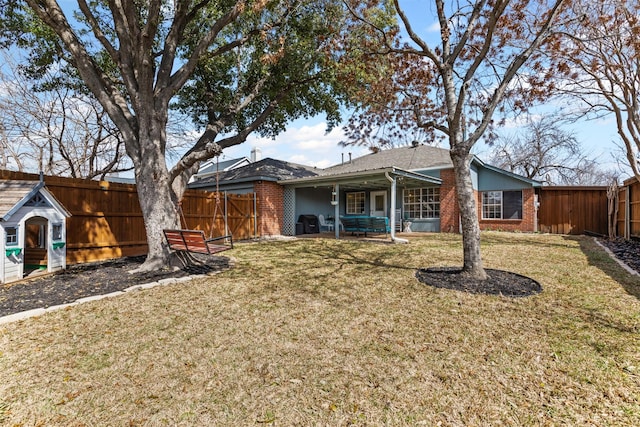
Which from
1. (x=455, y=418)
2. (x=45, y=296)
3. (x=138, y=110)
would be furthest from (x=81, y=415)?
(x=138, y=110)

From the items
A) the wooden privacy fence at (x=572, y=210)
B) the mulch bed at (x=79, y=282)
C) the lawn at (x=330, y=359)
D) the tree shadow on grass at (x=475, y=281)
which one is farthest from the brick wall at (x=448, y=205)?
the mulch bed at (x=79, y=282)

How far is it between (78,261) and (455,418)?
8496mm

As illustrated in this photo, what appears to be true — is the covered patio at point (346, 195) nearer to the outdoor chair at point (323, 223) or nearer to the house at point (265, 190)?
the outdoor chair at point (323, 223)

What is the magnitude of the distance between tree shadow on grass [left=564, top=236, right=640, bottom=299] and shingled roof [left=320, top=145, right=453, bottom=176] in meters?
6.82

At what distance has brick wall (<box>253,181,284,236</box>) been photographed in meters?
13.2

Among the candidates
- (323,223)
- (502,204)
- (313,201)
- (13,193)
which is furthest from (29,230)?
(502,204)

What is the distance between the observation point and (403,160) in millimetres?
16469

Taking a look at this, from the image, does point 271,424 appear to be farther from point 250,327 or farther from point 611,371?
point 611,371

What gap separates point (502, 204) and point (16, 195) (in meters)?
17.2

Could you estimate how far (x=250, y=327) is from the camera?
3496 millimetres

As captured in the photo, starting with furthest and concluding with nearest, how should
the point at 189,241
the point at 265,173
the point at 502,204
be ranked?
the point at 502,204, the point at 265,173, the point at 189,241

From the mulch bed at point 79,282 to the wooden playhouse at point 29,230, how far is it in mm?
332

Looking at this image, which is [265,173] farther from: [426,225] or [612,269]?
[612,269]

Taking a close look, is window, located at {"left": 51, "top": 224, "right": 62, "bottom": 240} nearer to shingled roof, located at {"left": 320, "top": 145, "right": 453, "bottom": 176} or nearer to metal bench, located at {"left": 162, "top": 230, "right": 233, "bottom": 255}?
metal bench, located at {"left": 162, "top": 230, "right": 233, "bottom": 255}
